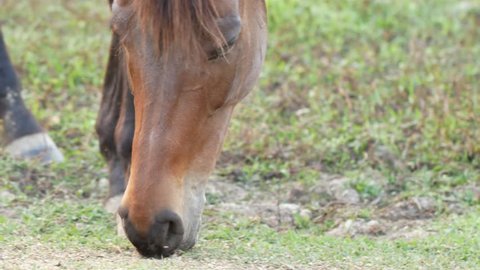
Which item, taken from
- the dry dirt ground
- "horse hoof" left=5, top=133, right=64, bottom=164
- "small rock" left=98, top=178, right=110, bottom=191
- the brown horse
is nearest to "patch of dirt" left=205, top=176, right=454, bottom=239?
the dry dirt ground

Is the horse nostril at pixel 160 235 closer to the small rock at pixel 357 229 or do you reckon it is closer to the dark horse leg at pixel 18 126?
the small rock at pixel 357 229

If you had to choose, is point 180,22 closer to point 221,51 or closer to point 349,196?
point 221,51

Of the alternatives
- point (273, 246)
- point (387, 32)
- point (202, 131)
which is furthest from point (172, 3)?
point (387, 32)

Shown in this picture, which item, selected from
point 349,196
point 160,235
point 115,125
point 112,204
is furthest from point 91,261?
point 349,196

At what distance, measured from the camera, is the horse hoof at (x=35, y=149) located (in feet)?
17.9

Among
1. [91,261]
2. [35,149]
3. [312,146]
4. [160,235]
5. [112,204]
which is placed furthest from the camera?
[312,146]

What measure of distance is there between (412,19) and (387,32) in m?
0.40

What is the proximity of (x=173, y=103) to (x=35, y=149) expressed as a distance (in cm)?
221

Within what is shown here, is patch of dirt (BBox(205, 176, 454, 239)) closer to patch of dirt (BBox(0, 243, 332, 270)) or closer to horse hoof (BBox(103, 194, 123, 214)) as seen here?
horse hoof (BBox(103, 194, 123, 214))

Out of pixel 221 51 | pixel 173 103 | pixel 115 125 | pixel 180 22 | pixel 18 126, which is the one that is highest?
pixel 180 22

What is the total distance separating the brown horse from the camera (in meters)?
3.40

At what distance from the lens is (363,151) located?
19.2ft

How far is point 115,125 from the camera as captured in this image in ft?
15.9

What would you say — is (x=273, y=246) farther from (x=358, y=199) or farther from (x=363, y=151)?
(x=363, y=151)
